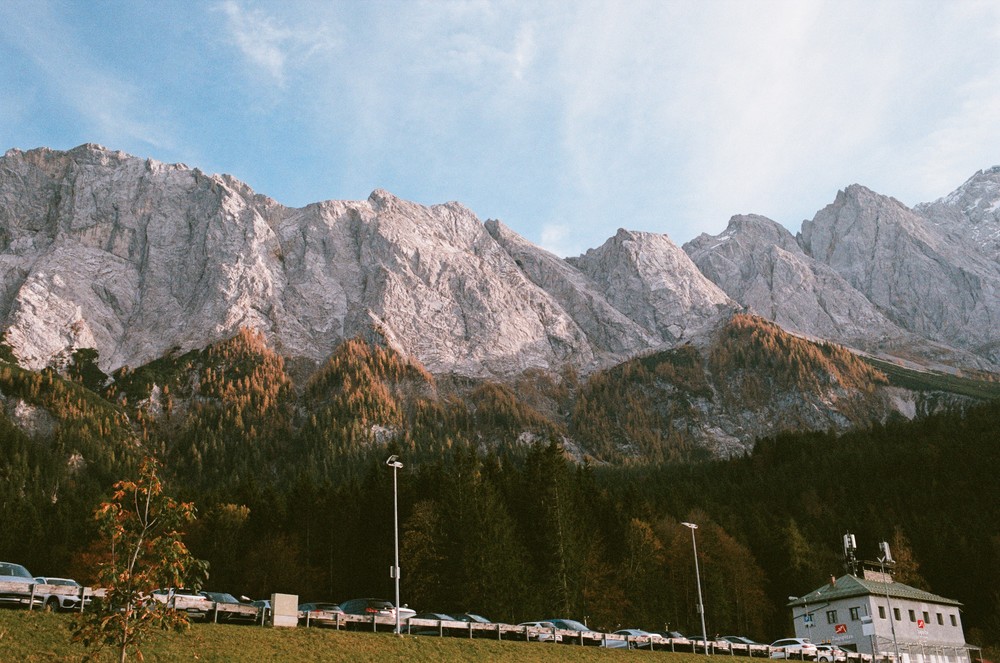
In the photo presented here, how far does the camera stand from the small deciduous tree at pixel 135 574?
31.5 m

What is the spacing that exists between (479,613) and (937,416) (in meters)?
133

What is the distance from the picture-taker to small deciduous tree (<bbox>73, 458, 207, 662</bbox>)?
31.5 m

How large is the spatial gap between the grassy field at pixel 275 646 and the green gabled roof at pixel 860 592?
43012 mm

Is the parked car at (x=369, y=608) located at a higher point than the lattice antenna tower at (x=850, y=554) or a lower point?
lower

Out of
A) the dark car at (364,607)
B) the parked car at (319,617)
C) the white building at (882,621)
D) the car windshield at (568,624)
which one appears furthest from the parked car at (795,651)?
the parked car at (319,617)

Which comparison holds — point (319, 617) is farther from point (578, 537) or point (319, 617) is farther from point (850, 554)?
point (850, 554)

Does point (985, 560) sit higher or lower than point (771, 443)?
lower

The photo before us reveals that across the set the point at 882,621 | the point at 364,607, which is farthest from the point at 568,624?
the point at 882,621

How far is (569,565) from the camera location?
8219cm

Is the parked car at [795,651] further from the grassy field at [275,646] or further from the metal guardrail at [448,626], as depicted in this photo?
the grassy field at [275,646]

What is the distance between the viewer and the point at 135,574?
108 feet

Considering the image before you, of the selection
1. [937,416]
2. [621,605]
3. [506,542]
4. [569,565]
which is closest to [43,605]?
[506,542]

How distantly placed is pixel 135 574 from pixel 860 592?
75.0 m

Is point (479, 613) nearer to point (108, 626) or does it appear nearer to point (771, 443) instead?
point (108, 626)
